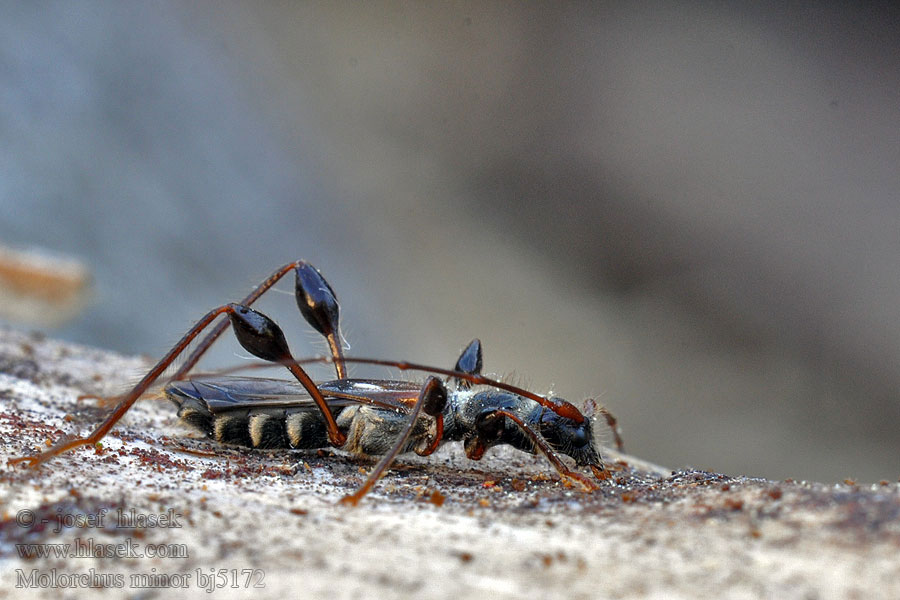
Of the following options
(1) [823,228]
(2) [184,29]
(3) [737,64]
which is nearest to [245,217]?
(2) [184,29]

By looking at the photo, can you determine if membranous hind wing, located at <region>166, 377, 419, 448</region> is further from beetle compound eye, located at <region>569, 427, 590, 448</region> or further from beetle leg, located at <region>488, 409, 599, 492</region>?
beetle compound eye, located at <region>569, 427, 590, 448</region>

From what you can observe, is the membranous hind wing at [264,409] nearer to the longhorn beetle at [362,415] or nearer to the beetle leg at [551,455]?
the longhorn beetle at [362,415]

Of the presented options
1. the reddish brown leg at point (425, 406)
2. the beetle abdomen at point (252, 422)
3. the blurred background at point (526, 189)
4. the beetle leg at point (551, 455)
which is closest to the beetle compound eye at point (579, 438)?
the beetle leg at point (551, 455)

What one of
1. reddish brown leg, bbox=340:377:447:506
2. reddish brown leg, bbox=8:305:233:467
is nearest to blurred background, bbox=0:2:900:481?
reddish brown leg, bbox=340:377:447:506

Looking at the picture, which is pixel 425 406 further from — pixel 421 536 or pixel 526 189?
pixel 526 189

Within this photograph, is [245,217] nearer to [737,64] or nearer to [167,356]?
[737,64]

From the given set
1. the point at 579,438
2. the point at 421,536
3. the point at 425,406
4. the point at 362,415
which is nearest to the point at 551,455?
the point at 579,438
